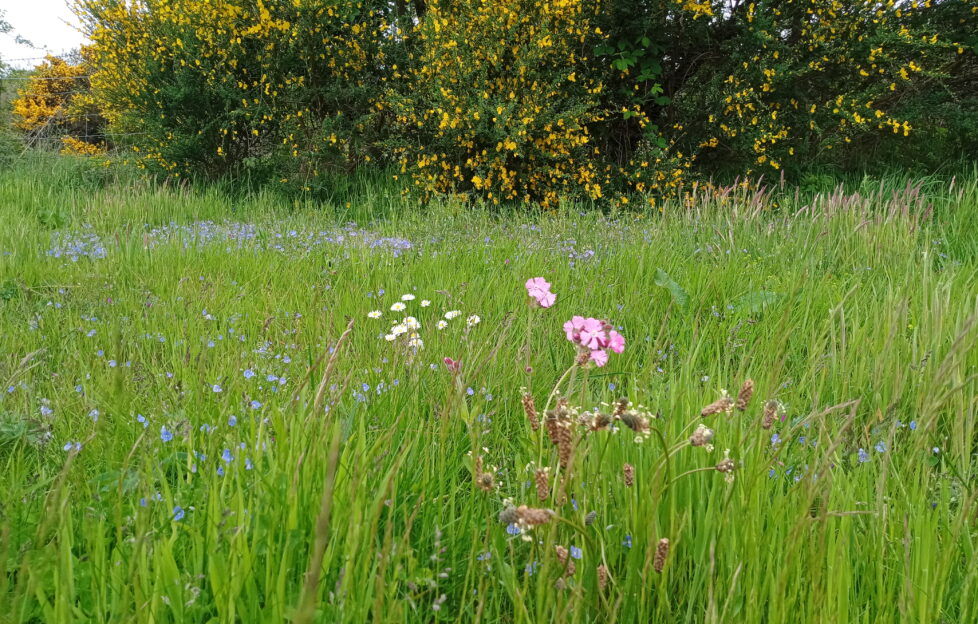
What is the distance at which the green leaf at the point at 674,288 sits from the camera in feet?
8.64

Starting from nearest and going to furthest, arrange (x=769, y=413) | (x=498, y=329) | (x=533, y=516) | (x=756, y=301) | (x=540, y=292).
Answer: (x=533, y=516), (x=769, y=413), (x=540, y=292), (x=498, y=329), (x=756, y=301)

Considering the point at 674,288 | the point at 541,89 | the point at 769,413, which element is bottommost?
the point at 674,288

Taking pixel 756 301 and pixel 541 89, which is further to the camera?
pixel 541 89

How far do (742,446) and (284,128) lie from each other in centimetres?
721

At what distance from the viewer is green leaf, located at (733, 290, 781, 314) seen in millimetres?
2615

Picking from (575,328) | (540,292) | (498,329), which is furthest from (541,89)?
(575,328)

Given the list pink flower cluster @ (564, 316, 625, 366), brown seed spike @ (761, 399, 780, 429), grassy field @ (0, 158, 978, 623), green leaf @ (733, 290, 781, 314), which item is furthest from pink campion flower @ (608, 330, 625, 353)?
green leaf @ (733, 290, 781, 314)

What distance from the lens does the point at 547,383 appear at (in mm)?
1988

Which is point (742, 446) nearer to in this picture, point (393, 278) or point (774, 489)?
point (774, 489)

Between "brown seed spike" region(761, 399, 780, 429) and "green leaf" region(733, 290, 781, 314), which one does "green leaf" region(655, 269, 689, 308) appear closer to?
"green leaf" region(733, 290, 781, 314)

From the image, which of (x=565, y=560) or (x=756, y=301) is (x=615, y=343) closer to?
(x=565, y=560)

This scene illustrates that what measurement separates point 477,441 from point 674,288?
5.61 feet

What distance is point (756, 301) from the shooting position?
2.64m

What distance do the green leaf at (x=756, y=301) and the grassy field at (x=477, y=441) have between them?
1 cm
